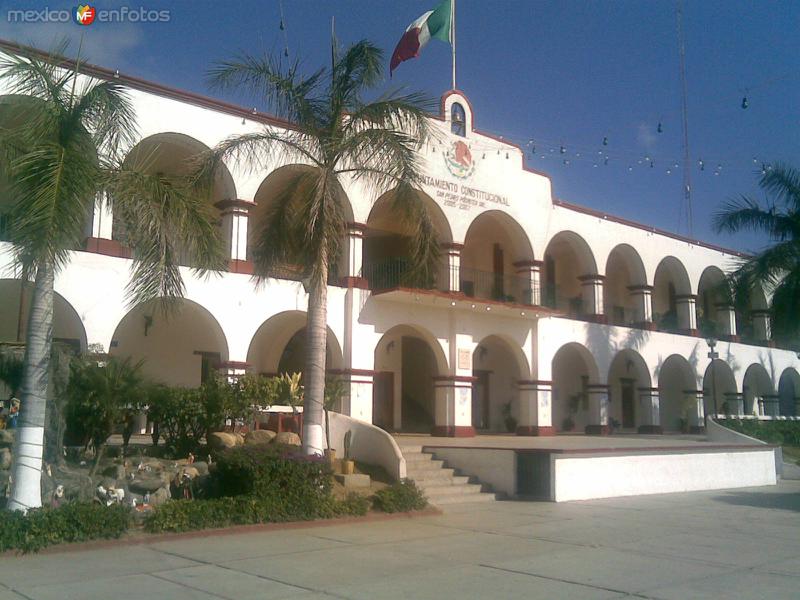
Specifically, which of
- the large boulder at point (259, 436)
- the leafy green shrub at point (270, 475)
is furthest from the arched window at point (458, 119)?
the leafy green shrub at point (270, 475)

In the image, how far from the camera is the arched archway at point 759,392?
36875 mm

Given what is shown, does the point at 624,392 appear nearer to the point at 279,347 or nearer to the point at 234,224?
the point at 279,347

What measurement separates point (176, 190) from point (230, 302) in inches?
315

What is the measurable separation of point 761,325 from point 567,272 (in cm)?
1120

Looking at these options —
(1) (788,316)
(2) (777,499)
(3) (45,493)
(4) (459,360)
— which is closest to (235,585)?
(3) (45,493)

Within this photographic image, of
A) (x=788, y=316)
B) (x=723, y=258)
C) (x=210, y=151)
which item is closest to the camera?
(x=210, y=151)

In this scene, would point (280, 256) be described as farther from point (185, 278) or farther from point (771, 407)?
point (771, 407)

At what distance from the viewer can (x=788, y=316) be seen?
2578 centimetres

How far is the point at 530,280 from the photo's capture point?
2628 centimetres

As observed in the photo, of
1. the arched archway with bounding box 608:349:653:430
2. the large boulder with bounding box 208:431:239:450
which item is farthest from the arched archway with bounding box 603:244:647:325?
the large boulder with bounding box 208:431:239:450

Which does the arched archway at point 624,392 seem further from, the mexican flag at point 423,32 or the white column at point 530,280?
the mexican flag at point 423,32

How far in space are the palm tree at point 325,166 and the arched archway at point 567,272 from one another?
14.4 meters

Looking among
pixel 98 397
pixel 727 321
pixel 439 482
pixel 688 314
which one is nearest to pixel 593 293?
pixel 688 314

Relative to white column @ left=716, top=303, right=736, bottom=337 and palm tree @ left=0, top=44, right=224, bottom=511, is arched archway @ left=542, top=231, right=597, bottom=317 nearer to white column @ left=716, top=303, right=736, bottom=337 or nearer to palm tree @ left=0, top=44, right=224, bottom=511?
white column @ left=716, top=303, right=736, bottom=337
